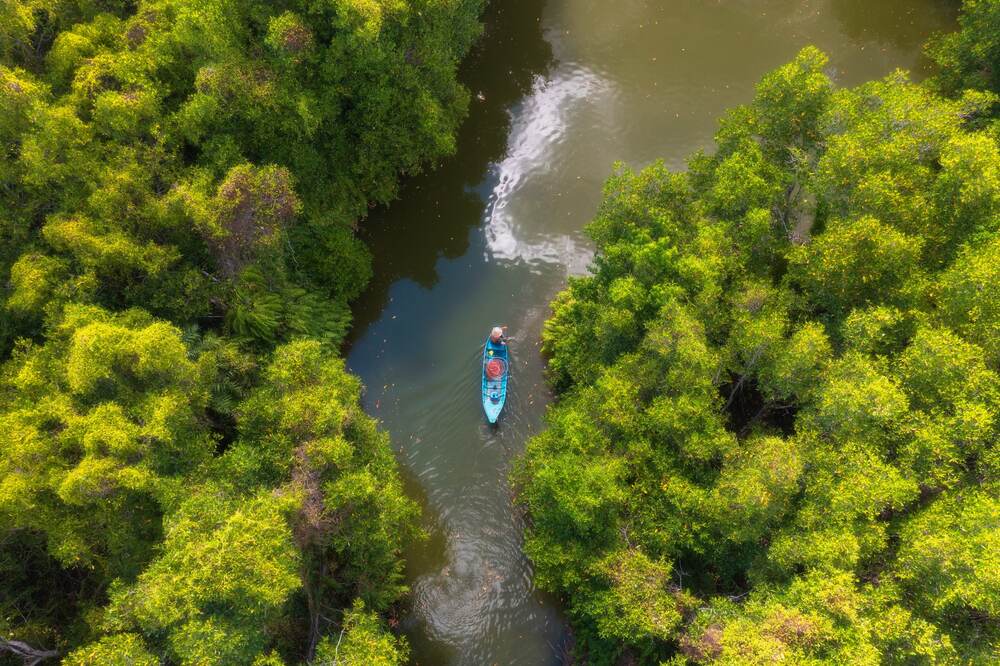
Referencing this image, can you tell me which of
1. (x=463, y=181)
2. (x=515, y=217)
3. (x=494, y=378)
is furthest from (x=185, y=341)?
(x=515, y=217)

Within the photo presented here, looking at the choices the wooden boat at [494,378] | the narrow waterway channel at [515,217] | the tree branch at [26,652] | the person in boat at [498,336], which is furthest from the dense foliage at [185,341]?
the person in boat at [498,336]

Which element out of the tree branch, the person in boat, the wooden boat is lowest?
the wooden boat

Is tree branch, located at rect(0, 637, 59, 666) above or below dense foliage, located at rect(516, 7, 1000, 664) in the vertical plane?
above

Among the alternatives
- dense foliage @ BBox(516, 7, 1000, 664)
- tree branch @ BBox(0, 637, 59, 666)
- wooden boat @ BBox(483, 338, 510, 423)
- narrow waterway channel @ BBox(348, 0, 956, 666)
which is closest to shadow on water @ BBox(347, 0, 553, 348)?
narrow waterway channel @ BBox(348, 0, 956, 666)

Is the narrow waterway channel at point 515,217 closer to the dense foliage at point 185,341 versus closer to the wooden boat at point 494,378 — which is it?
the wooden boat at point 494,378

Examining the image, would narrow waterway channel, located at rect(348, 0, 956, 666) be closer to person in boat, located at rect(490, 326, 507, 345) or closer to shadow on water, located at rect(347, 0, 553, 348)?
shadow on water, located at rect(347, 0, 553, 348)

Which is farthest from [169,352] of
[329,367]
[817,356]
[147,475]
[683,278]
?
[817,356]
